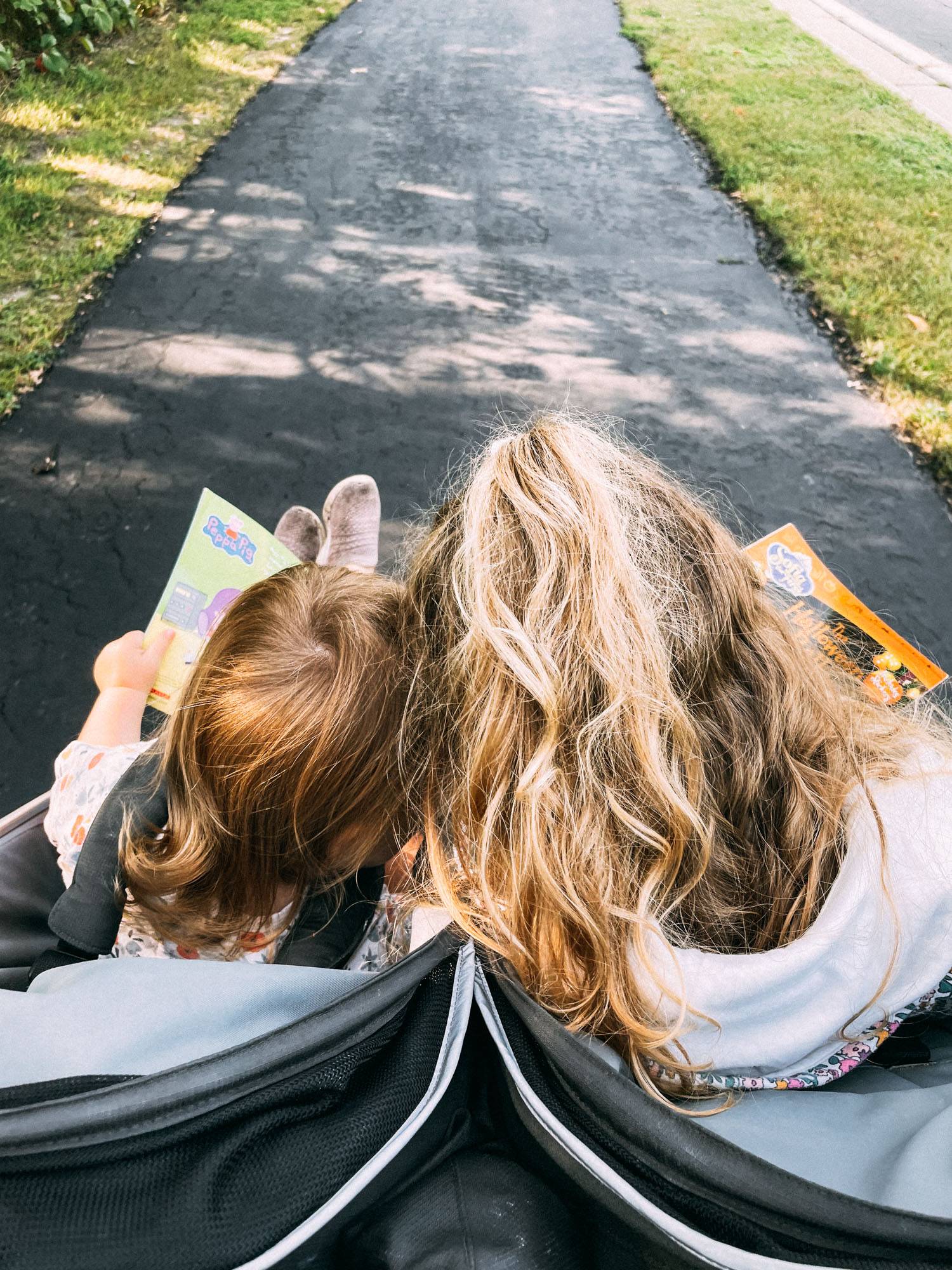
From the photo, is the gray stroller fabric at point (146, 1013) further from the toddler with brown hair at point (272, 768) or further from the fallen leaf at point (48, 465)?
the fallen leaf at point (48, 465)

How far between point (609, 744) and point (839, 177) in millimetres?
4260

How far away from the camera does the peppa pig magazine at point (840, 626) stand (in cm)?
165

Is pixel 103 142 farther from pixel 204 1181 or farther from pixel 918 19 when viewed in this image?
pixel 918 19

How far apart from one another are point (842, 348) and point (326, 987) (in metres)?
3.06

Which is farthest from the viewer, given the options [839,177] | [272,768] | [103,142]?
[839,177]

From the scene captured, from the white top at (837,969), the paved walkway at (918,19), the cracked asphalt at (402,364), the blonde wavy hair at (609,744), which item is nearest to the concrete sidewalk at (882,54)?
the paved walkway at (918,19)

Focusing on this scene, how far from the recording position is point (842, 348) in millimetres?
3006

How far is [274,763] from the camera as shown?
99cm

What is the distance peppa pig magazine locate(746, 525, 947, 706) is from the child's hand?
4.01ft

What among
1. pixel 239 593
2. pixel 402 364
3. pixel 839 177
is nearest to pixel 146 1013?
pixel 239 593

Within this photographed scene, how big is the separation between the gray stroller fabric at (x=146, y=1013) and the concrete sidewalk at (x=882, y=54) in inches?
228

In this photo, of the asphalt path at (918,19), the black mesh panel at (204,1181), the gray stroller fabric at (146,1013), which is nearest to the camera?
the black mesh panel at (204,1181)

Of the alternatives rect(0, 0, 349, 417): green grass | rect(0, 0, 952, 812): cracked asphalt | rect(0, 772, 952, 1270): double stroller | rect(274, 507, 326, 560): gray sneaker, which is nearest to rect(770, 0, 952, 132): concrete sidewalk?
rect(0, 0, 952, 812): cracked asphalt

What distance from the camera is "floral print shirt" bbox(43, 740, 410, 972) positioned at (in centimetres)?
113
